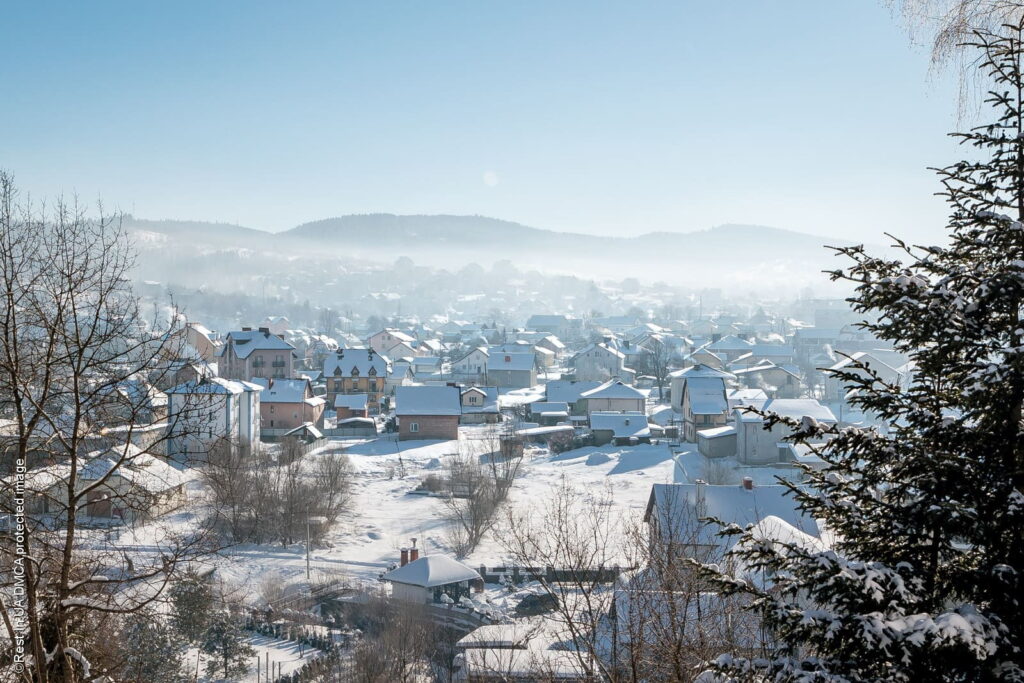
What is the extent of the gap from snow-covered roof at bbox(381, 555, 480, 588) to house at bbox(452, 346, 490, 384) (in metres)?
39.0

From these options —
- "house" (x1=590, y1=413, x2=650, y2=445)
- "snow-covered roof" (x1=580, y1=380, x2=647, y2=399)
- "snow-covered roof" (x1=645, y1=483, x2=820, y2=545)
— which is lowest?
"house" (x1=590, y1=413, x2=650, y2=445)

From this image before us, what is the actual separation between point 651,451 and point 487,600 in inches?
635

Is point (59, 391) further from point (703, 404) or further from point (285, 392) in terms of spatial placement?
point (285, 392)

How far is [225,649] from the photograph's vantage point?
11.9 meters

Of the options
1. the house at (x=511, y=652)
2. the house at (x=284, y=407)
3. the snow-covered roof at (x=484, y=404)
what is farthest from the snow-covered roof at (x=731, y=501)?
the snow-covered roof at (x=484, y=404)

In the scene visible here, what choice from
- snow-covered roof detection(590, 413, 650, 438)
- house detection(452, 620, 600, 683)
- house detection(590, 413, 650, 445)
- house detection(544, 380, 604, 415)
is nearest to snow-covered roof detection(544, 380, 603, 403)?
house detection(544, 380, 604, 415)

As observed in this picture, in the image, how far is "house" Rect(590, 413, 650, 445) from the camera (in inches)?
1266

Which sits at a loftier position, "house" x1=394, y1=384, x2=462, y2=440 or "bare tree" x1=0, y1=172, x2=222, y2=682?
"bare tree" x1=0, y1=172, x2=222, y2=682

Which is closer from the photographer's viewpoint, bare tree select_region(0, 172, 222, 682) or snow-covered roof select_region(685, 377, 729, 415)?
bare tree select_region(0, 172, 222, 682)

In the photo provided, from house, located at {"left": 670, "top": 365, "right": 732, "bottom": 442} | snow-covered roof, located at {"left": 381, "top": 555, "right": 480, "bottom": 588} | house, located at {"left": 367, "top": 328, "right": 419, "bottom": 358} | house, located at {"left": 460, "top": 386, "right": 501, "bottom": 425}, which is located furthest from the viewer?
house, located at {"left": 367, "top": 328, "right": 419, "bottom": 358}

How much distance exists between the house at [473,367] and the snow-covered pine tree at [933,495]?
5164 centimetres

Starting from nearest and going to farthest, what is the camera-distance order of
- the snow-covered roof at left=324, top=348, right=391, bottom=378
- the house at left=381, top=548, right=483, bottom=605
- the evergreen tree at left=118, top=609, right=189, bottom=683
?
the evergreen tree at left=118, top=609, right=189, bottom=683, the house at left=381, top=548, right=483, bottom=605, the snow-covered roof at left=324, top=348, right=391, bottom=378

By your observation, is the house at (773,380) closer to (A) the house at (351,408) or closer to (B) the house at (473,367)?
(B) the house at (473,367)

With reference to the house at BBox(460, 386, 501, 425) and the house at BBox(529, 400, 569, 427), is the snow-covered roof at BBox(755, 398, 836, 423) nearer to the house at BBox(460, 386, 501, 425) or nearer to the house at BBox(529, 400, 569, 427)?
the house at BBox(529, 400, 569, 427)
